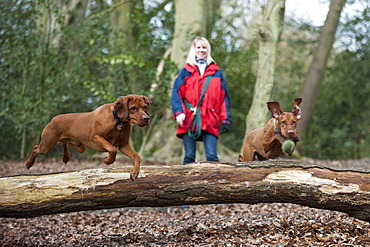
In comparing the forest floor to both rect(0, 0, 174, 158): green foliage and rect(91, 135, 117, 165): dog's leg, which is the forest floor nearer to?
rect(91, 135, 117, 165): dog's leg

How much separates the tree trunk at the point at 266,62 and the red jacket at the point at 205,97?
349 cm

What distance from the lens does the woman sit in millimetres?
5742

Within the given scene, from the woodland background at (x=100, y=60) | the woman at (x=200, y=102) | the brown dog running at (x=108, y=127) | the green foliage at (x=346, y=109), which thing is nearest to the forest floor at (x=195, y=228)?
the woman at (x=200, y=102)

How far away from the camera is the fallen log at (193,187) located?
4273 mm

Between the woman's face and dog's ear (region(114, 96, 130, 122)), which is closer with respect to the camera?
dog's ear (region(114, 96, 130, 122))

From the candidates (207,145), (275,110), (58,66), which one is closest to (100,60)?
(58,66)

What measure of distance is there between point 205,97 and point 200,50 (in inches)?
27.9

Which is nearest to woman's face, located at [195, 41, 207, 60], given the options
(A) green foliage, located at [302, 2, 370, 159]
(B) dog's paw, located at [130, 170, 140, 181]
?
(B) dog's paw, located at [130, 170, 140, 181]

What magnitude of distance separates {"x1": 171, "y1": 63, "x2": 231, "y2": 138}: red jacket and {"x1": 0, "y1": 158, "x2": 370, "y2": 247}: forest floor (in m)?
1.35

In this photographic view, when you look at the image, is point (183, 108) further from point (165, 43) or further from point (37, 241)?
point (165, 43)

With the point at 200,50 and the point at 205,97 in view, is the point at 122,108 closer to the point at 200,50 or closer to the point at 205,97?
the point at 205,97

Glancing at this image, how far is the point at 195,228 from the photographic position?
5219 millimetres

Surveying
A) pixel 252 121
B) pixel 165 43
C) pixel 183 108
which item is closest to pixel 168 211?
pixel 183 108

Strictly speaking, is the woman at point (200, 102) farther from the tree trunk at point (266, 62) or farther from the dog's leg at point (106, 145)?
the tree trunk at point (266, 62)
